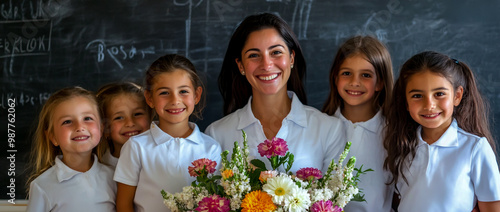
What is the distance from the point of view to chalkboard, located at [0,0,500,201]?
9.56 feet

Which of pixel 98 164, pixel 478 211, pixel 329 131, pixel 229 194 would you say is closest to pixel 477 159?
pixel 478 211

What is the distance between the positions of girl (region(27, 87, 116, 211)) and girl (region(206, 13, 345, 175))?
23.2 inches

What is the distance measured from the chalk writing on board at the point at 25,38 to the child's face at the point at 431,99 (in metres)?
2.30

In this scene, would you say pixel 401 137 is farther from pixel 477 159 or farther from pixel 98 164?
pixel 98 164

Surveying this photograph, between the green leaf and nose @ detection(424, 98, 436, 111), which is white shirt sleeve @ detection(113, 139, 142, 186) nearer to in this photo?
the green leaf

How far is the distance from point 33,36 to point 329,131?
2047 mm

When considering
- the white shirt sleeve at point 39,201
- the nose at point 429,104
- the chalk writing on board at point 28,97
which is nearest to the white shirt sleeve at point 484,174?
the nose at point 429,104

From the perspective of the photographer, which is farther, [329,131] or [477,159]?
[329,131]

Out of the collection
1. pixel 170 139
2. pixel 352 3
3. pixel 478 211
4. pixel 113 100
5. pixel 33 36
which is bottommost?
pixel 478 211

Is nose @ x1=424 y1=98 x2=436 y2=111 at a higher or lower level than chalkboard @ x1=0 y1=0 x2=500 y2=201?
lower

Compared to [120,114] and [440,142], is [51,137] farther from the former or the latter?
[440,142]

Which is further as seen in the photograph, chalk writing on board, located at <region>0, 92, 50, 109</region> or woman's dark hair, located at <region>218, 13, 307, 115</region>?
chalk writing on board, located at <region>0, 92, 50, 109</region>

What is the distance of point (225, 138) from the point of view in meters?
2.34

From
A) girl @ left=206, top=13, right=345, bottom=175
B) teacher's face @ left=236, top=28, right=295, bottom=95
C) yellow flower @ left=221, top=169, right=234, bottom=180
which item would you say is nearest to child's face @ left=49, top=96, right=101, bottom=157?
Result: girl @ left=206, top=13, right=345, bottom=175
